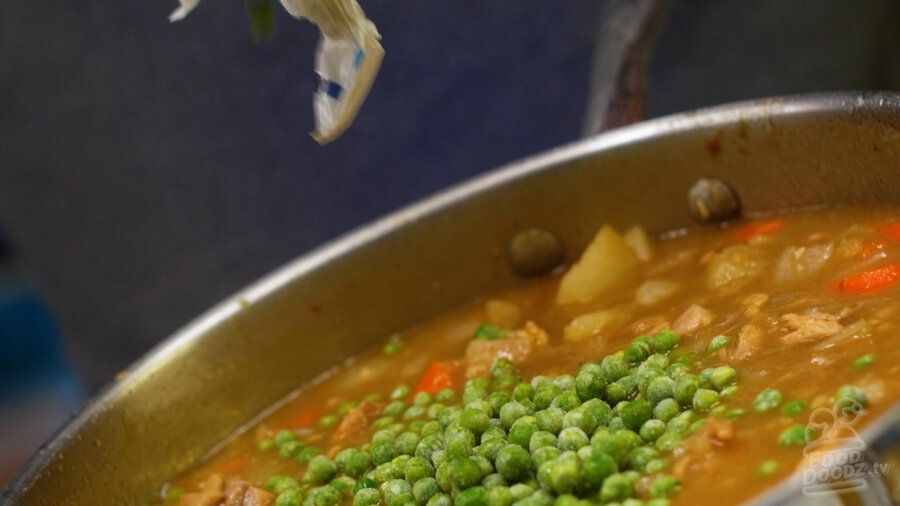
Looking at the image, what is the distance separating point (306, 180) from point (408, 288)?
1.59 metres

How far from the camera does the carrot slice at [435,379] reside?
7.04 feet

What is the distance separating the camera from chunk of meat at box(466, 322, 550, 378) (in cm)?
212

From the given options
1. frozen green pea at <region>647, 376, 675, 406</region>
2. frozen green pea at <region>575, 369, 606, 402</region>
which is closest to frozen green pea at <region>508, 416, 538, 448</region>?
frozen green pea at <region>575, 369, 606, 402</region>

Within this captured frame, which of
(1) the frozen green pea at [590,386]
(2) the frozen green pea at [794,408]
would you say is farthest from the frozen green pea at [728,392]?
(1) the frozen green pea at [590,386]

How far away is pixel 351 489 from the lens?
185cm

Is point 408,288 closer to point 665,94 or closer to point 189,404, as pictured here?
point 189,404

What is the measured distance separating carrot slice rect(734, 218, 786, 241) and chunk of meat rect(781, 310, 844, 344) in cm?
45

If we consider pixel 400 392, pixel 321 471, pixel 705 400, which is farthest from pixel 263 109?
pixel 705 400

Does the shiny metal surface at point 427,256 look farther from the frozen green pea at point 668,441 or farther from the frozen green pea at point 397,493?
the frozen green pea at point 668,441

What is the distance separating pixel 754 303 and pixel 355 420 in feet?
2.84

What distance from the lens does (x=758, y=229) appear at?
222cm

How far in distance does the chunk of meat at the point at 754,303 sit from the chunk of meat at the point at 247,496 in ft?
3.30

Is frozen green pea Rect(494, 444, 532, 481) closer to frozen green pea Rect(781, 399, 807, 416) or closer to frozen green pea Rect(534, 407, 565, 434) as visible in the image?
frozen green pea Rect(534, 407, 565, 434)

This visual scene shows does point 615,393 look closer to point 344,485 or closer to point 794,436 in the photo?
point 794,436
